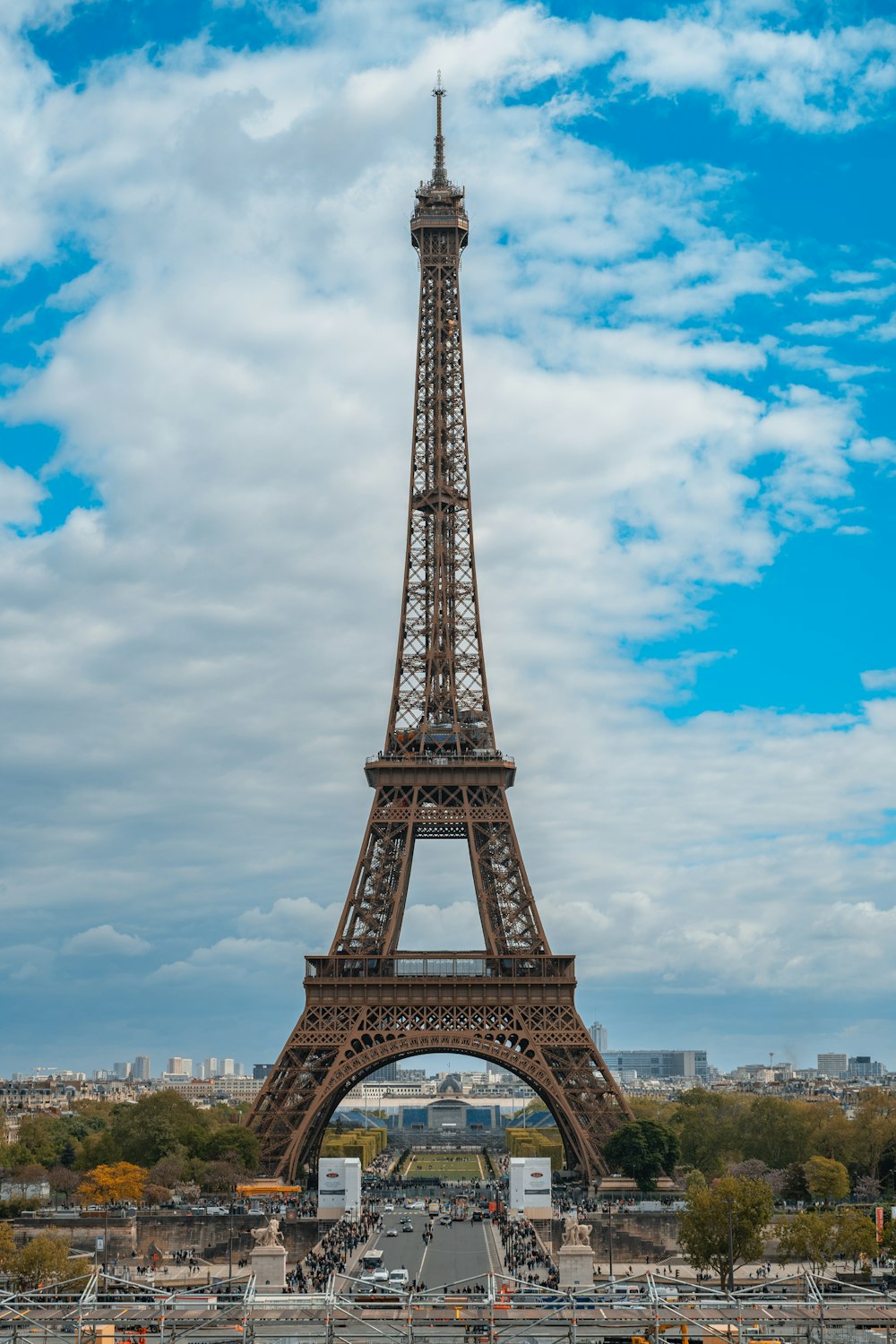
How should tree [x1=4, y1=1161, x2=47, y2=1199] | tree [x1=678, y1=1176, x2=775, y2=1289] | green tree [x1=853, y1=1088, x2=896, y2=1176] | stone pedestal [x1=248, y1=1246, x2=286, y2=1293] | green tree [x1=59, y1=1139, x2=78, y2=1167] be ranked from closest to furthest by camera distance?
stone pedestal [x1=248, y1=1246, x2=286, y2=1293] < tree [x1=678, y1=1176, x2=775, y2=1289] < tree [x1=4, y1=1161, x2=47, y2=1199] < green tree [x1=853, y1=1088, x2=896, y2=1176] < green tree [x1=59, y1=1139, x2=78, y2=1167]

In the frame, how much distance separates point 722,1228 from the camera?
55188mm

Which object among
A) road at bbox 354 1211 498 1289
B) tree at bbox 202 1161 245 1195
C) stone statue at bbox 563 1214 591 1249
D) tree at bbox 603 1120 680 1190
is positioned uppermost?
tree at bbox 603 1120 680 1190

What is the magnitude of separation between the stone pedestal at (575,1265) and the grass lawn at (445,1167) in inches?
2767

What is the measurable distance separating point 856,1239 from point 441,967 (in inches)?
965

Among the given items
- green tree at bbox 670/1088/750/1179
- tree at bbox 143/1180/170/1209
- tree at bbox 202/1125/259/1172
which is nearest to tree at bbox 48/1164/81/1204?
tree at bbox 202/1125/259/1172

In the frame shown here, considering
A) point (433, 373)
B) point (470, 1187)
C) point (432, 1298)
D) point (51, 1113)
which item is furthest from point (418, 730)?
point (51, 1113)

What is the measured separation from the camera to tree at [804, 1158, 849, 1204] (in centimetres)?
8188

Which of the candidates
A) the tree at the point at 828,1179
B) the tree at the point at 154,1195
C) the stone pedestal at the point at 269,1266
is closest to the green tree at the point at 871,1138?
A: the tree at the point at 828,1179

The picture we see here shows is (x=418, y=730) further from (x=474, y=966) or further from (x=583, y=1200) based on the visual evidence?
(x=583, y=1200)

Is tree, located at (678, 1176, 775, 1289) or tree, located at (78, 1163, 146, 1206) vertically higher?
tree, located at (78, 1163, 146, 1206)

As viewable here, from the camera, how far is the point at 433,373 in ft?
286

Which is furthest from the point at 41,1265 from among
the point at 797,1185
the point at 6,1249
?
the point at 797,1185

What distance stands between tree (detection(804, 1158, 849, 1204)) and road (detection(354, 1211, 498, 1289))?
17112 millimetres

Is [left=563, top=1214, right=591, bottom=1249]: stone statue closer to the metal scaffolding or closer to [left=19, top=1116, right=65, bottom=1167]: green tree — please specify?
the metal scaffolding
